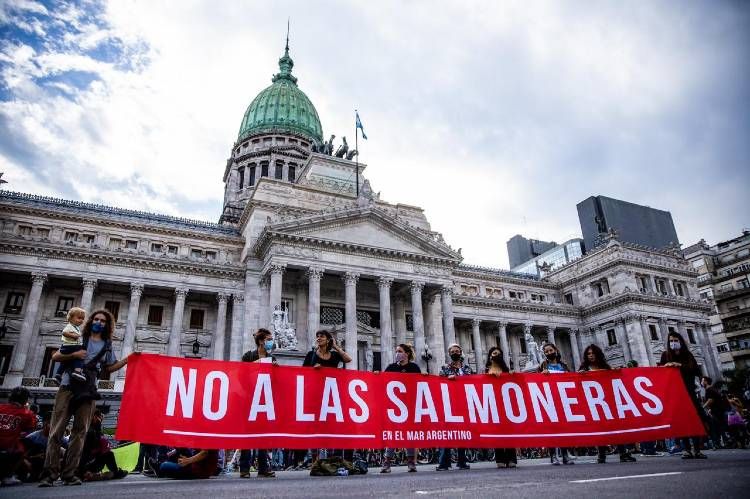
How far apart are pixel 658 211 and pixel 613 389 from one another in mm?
59524

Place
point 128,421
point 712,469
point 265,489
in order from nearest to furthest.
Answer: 1. point 265,489
2. point 712,469
3. point 128,421

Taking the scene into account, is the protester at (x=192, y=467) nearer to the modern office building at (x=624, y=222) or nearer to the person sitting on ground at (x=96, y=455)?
the person sitting on ground at (x=96, y=455)

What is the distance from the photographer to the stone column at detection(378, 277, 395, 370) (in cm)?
3159

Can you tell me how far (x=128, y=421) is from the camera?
25.6ft

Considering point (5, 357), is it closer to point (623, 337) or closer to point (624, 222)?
point (623, 337)

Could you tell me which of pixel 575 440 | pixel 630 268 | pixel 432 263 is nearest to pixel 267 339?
pixel 575 440

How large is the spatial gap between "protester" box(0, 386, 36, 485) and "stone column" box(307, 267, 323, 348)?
2052 cm

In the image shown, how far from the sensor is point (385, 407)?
9406 millimetres

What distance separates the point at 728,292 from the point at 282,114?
186 feet

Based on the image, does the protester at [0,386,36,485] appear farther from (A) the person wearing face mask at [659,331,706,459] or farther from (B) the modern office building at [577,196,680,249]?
(B) the modern office building at [577,196,680,249]

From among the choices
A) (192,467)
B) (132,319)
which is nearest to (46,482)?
(192,467)

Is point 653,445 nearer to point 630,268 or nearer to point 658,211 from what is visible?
point 630,268

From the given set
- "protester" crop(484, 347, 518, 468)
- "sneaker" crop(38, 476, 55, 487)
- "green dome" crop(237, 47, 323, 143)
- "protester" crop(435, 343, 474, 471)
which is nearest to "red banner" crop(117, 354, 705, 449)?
"protester" crop(484, 347, 518, 468)

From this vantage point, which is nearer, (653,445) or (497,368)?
(497,368)
